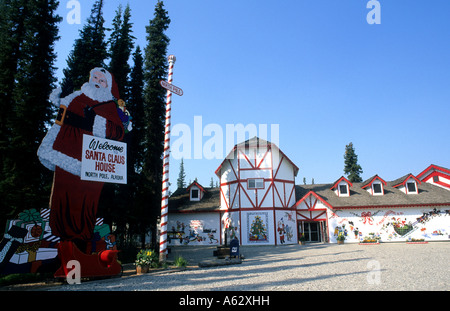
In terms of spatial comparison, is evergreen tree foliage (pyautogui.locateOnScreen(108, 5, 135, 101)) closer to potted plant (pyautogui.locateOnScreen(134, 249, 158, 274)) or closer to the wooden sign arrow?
the wooden sign arrow

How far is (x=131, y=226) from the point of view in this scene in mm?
19375

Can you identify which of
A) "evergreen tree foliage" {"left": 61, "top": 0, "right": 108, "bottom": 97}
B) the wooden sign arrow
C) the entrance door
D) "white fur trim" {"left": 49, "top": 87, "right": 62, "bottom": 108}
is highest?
"evergreen tree foliage" {"left": 61, "top": 0, "right": 108, "bottom": 97}

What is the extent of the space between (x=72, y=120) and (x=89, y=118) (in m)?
0.71

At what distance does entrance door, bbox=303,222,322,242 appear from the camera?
28.0 meters

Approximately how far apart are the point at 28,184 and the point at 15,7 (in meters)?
11.0

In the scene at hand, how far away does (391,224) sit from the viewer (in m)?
25.8

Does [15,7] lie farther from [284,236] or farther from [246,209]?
[284,236]

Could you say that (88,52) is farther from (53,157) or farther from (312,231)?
(312,231)

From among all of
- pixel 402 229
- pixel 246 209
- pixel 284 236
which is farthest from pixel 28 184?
pixel 402 229

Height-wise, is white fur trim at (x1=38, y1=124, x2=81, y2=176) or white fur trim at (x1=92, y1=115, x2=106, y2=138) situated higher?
white fur trim at (x1=92, y1=115, x2=106, y2=138)

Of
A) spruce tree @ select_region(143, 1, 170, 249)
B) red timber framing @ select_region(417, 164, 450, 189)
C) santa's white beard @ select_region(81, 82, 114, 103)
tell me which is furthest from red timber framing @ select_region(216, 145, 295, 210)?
santa's white beard @ select_region(81, 82, 114, 103)

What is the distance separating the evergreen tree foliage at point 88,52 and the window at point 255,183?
635 inches

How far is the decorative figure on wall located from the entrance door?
22396mm

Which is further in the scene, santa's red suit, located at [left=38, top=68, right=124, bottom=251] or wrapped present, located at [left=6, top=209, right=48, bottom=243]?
santa's red suit, located at [left=38, top=68, right=124, bottom=251]
